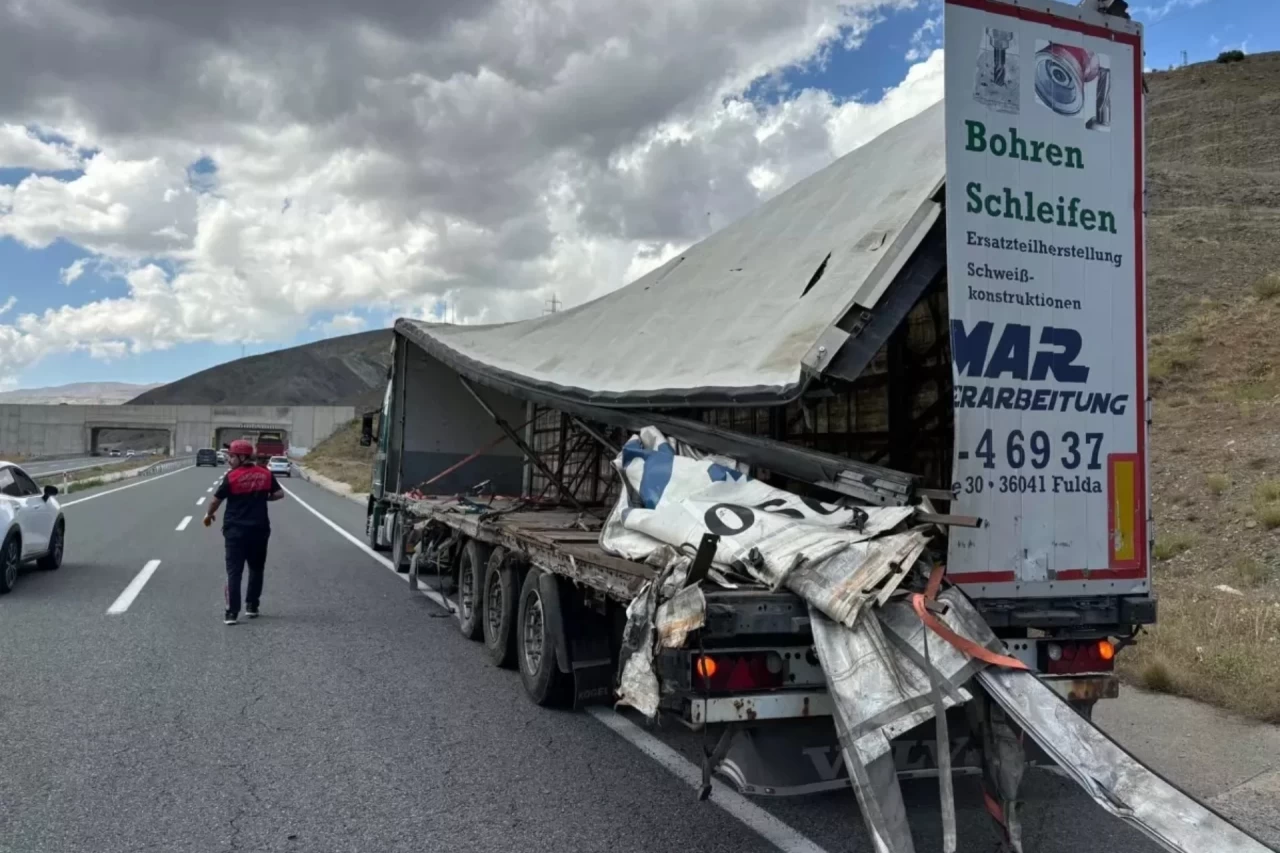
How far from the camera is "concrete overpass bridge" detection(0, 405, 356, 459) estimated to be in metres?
106

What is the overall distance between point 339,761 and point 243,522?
478 cm

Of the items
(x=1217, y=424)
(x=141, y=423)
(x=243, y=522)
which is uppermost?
(x=141, y=423)

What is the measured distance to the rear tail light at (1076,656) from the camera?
185 inches

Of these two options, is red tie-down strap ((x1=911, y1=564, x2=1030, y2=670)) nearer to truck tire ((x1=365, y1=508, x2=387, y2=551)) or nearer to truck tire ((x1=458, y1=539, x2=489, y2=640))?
truck tire ((x1=458, y1=539, x2=489, y2=640))

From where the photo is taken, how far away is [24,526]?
36.4 feet

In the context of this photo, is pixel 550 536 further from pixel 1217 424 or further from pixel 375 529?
pixel 1217 424

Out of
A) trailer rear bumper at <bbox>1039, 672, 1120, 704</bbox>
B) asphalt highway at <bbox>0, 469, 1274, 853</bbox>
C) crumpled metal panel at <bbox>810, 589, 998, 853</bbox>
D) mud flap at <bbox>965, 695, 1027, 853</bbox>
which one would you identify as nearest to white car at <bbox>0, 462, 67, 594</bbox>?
asphalt highway at <bbox>0, 469, 1274, 853</bbox>

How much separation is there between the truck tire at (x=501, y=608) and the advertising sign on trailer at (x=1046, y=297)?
3.79 meters

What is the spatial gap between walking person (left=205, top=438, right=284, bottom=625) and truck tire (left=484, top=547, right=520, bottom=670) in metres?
2.81

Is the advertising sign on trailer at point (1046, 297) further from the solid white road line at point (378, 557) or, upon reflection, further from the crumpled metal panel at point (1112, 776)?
the solid white road line at point (378, 557)

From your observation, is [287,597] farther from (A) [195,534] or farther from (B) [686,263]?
(A) [195,534]

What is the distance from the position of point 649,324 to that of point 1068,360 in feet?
13.2

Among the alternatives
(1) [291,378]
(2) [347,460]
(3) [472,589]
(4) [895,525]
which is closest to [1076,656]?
(4) [895,525]

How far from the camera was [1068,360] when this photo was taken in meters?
4.69
